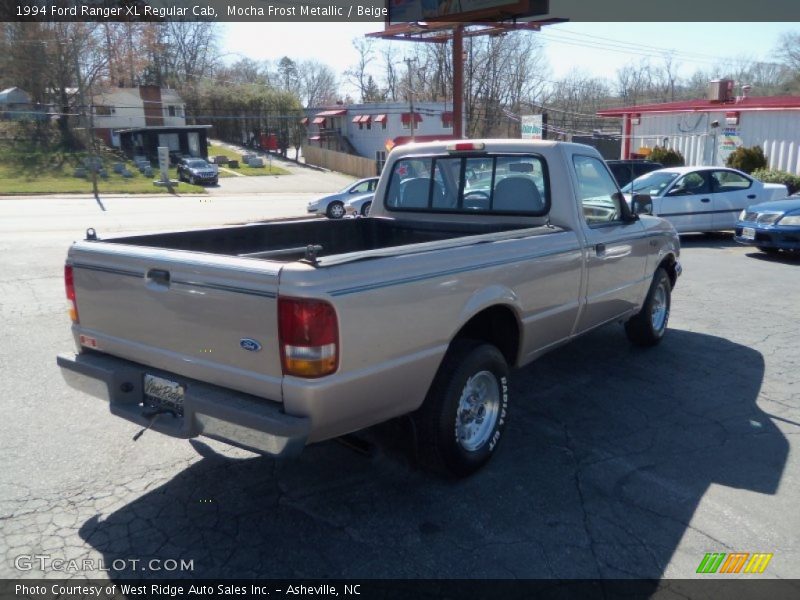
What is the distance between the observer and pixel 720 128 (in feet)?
78.3

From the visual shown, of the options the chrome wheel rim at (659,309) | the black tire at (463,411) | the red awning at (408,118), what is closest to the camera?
the black tire at (463,411)

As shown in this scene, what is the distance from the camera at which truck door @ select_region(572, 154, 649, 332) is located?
16.9 feet

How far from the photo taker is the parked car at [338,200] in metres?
24.3

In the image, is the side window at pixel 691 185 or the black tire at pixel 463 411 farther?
the side window at pixel 691 185

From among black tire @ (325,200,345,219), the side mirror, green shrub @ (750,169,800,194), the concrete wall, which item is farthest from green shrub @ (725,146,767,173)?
the concrete wall

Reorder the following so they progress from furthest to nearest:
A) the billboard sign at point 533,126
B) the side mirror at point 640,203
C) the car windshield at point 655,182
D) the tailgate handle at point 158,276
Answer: the billboard sign at point 533,126 → the car windshield at point 655,182 → the side mirror at point 640,203 → the tailgate handle at point 158,276

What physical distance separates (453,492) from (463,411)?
47 cm

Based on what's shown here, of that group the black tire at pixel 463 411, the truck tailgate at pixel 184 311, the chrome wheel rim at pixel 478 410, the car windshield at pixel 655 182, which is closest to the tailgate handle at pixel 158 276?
the truck tailgate at pixel 184 311

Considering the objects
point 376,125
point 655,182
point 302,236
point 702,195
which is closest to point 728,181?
point 702,195

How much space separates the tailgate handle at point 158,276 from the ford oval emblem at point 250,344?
59 centimetres

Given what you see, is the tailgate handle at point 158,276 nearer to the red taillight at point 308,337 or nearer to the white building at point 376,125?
the red taillight at point 308,337

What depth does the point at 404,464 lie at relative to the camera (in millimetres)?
4203

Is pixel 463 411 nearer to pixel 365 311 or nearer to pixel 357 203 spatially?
pixel 365 311

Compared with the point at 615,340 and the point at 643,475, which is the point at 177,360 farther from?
the point at 615,340
